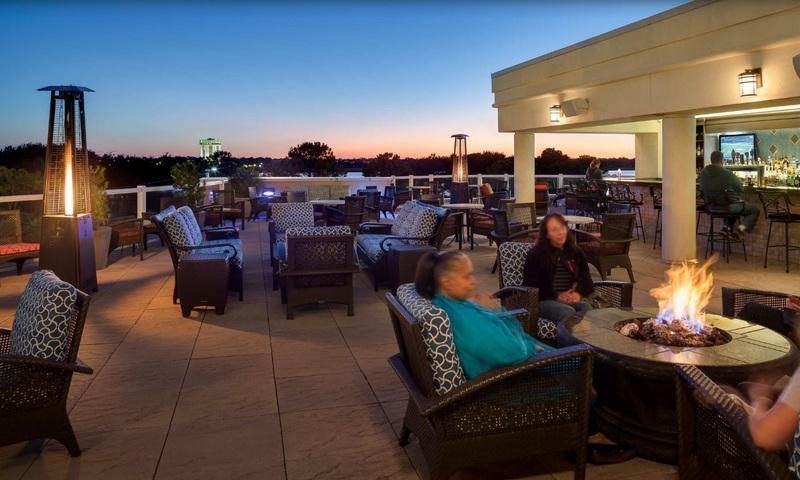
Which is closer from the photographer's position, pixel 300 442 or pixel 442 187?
pixel 300 442

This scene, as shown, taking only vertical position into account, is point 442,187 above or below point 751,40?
below

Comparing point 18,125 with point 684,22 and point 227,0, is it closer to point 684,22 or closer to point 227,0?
point 227,0

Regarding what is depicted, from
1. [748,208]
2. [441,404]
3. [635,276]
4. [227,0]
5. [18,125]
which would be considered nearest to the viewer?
[441,404]

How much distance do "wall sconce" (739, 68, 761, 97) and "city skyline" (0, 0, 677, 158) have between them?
1900 mm

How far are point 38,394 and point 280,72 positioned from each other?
19.8 metres

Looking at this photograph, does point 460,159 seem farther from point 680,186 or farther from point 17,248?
point 17,248

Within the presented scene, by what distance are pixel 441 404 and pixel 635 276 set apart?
6.41 meters

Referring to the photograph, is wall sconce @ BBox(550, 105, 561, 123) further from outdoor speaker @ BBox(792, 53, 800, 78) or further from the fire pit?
the fire pit

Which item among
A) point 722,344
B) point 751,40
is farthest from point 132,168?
point 722,344

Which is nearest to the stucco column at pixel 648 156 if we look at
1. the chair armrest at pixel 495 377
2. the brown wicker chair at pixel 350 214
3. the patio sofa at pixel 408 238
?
the brown wicker chair at pixel 350 214

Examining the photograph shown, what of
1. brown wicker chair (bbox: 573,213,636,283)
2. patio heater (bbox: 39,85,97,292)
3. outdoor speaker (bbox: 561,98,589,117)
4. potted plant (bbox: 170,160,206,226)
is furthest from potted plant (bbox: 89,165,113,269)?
outdoor speaker (bbox: 561,98,589,117)

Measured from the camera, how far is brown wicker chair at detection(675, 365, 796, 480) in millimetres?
1828

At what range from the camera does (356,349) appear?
16.9 feet

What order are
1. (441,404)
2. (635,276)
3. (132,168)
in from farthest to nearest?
(132,168) < (635,276) < (441,404)
